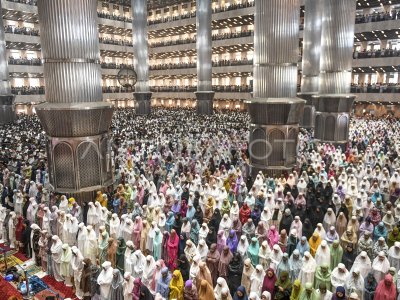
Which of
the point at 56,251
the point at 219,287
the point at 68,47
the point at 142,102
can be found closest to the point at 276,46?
the point at 68,47

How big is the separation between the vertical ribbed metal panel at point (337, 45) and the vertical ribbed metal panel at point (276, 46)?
13.7ft

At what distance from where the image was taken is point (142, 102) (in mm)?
25656

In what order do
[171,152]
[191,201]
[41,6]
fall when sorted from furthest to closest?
[171,152] < [41,6] < [191,201]

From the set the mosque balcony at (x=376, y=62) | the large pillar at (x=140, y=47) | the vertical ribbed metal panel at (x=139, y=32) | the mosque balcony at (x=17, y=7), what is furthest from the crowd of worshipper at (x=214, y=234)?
the mosque balcony at (x=17, y=7)

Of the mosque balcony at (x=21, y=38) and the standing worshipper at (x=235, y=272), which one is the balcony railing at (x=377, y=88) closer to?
the standing worshipper at (x=235, y=272)

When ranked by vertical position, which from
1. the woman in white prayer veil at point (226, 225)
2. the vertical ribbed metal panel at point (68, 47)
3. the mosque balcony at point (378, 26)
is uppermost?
the mosque balcony at point (378, 26)

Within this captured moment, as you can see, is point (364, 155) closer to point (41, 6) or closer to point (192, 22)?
point (41, 6)

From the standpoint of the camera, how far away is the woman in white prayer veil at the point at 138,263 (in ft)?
17.0

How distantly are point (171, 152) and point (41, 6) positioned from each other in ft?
20.9

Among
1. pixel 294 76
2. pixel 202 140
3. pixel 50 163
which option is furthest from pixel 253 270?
pixel 202 140

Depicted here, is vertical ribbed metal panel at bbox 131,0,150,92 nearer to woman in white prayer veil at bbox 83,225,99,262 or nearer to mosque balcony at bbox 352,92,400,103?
mosque balcony at bbox 352,92,400,103

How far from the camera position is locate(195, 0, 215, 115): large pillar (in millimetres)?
23484

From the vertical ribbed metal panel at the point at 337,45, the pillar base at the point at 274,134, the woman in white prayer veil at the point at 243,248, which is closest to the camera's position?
the woman in white prayer veil at the point at 243,248

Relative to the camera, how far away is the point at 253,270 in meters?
4.94
